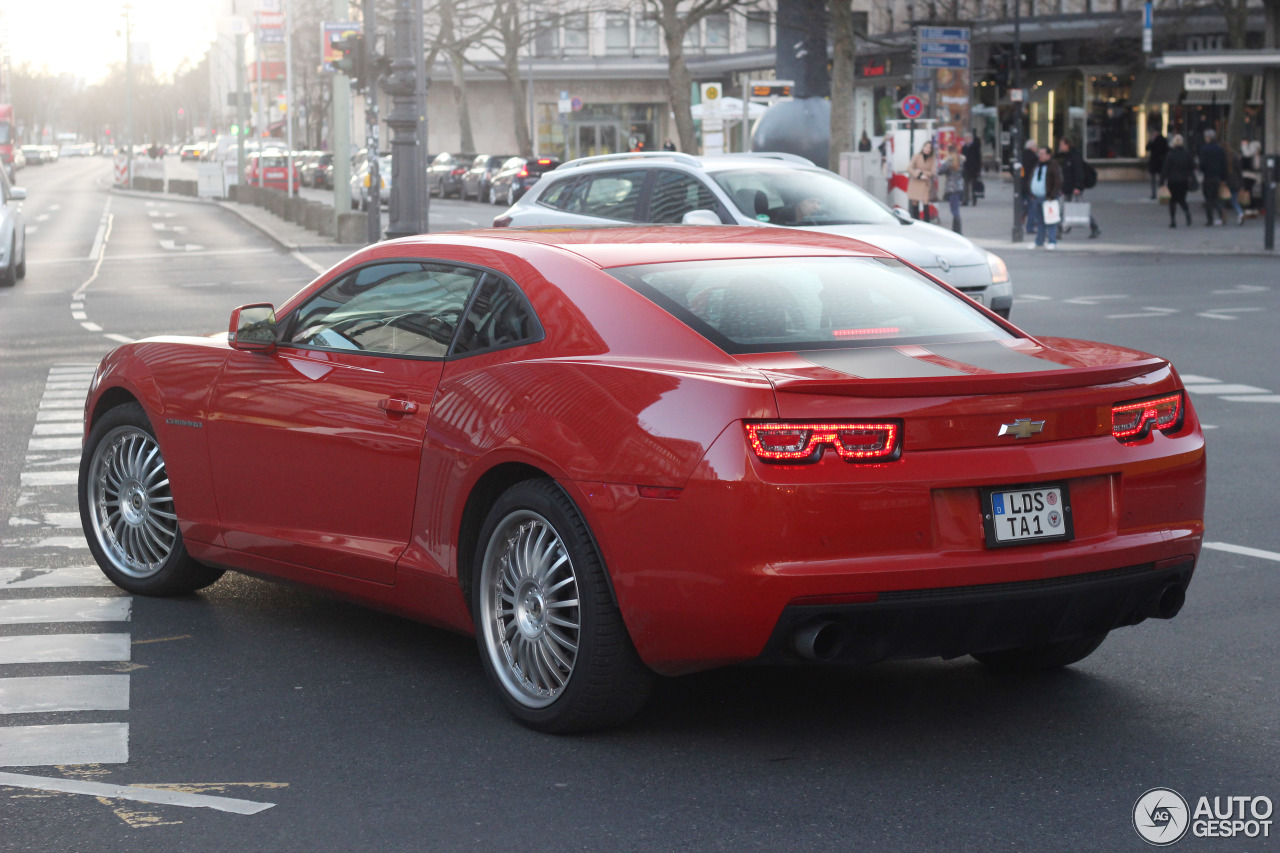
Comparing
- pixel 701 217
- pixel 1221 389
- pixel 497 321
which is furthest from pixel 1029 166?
pixel 497 321

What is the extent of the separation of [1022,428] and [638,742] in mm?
1349

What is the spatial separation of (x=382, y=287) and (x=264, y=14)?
5287 cm

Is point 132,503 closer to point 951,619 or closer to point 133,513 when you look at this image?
point 133,513


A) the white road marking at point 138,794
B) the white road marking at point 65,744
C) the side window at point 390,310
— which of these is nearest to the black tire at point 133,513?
the side window at point 390,310

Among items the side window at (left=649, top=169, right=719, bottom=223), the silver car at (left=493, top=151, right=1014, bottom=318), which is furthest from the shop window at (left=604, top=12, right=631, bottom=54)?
the side window at (left=649, top=169, right=719, bottom=223)

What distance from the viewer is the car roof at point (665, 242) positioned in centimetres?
546

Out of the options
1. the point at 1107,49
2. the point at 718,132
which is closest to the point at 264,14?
the point at 718,132

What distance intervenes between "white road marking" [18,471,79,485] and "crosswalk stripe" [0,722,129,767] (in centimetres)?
448

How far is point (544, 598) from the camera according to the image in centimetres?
496

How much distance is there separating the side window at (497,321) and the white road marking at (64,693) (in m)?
1.46

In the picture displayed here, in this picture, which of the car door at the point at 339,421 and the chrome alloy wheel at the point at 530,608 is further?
the car door at the point at 339,421

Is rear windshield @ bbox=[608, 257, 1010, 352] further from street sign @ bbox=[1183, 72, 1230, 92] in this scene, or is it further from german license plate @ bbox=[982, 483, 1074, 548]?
street sign @ bbox=[1183, 72, 1230, 92]

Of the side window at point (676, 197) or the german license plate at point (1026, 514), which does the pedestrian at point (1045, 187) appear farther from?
the german license plate at point (1026, 514)

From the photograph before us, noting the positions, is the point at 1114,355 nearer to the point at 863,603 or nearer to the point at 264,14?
the point at 863,603
